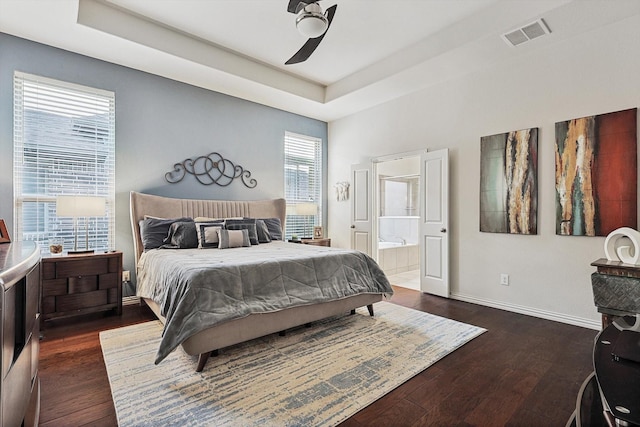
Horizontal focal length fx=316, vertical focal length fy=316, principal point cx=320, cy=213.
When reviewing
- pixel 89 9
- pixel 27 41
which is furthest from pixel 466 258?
pixel 27 41

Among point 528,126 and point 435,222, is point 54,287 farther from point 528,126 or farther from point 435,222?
point 528,126

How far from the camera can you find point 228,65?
4.08m

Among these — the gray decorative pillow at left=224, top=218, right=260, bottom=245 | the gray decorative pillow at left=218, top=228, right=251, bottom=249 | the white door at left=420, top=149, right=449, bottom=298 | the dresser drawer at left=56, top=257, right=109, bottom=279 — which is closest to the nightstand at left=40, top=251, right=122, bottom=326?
the dresser drawer at left=56, top=257, right=109, bottom=279

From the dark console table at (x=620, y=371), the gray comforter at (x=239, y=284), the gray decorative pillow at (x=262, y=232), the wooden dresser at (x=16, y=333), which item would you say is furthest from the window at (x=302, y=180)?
the dark console table at (x=620, y=371)

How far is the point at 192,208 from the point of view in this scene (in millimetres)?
4328

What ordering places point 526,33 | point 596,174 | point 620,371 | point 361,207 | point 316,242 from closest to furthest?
point 620,371
point 596,174
point 526,33
point 316,242
point 361,207

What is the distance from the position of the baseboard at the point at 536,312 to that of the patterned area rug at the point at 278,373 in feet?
3.08

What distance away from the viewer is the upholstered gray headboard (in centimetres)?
383

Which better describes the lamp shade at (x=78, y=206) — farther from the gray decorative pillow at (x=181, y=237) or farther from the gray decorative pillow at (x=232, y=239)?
the gray decorative pillow at (x=232, y=239)

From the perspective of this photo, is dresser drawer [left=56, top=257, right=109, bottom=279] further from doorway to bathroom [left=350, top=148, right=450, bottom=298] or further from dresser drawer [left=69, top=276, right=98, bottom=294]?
doorway to bathroom [left=350, top=148, right=450, bottom=298]

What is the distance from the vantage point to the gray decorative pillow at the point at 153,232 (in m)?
3.70

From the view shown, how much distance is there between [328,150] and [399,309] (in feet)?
11.7

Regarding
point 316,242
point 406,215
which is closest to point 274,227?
point 316,242

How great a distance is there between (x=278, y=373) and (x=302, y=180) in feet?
13.4
